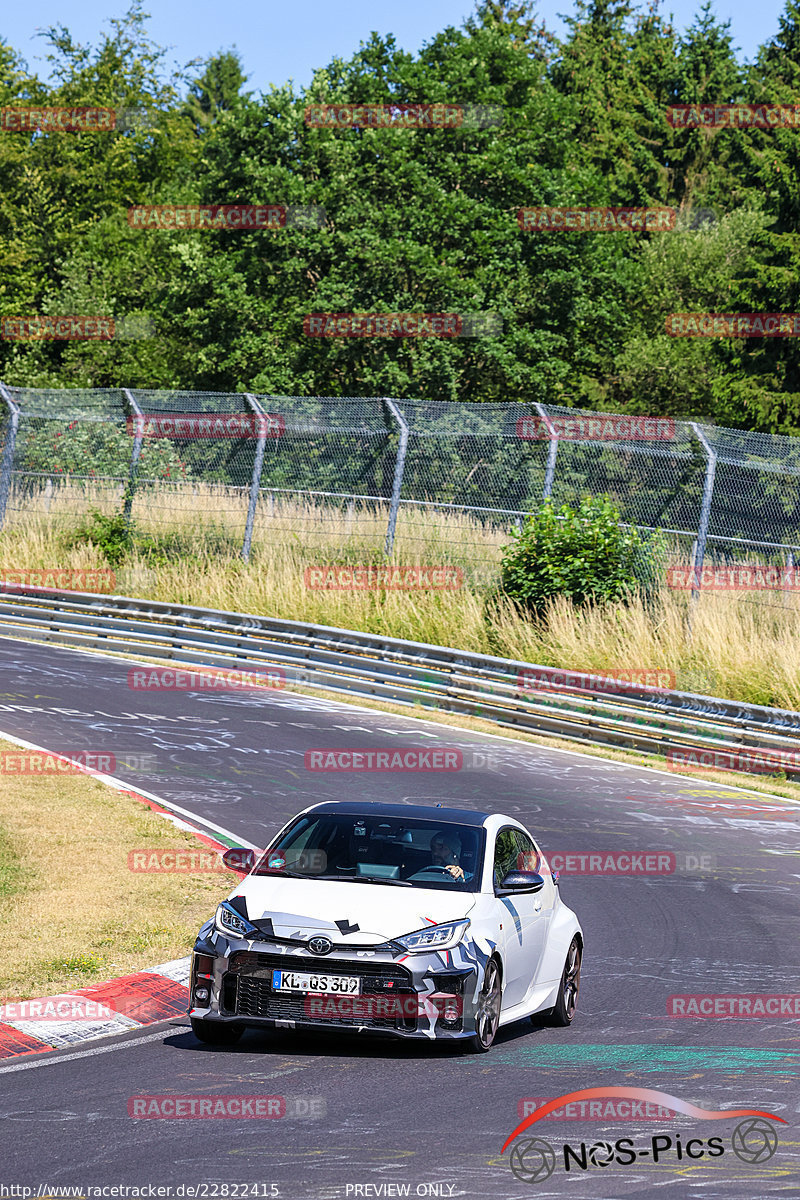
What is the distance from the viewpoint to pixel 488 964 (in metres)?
7.83

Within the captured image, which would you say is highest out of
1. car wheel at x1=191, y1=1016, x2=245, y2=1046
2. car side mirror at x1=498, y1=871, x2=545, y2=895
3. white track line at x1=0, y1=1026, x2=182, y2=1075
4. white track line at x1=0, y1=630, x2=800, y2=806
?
car side mirror at x1=498, y1=871, x2=545, y2=895

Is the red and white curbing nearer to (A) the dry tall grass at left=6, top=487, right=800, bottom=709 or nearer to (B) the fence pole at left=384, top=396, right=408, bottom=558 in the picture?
(A) the dry tall grass at left=6, top=487, right=800, bottom=709

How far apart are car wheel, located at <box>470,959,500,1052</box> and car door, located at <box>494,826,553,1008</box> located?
0.15 meters

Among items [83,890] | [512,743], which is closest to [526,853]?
[83,890]

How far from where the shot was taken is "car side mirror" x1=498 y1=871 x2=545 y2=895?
331 inches

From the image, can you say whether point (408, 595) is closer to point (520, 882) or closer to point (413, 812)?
point (413, 812)

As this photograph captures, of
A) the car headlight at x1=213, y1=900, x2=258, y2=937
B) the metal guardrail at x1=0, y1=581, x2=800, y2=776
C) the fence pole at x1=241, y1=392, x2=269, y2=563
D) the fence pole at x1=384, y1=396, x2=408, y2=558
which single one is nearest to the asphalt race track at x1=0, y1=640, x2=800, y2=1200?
the car headlight at x1=213, y1=900, x2=258, y2=937

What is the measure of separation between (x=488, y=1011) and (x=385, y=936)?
2.47ft

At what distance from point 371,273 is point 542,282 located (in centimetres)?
Answer: 545

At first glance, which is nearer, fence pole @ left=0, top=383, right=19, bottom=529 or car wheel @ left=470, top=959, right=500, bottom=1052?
car wheel @ left=470, top=959, right=500, bottom=1052

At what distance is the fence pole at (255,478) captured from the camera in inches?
1093

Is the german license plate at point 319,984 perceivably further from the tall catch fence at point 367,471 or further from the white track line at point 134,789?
the tall catch fence at point 367,471

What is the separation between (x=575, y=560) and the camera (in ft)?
78.1

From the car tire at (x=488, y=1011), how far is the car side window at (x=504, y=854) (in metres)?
0.71
